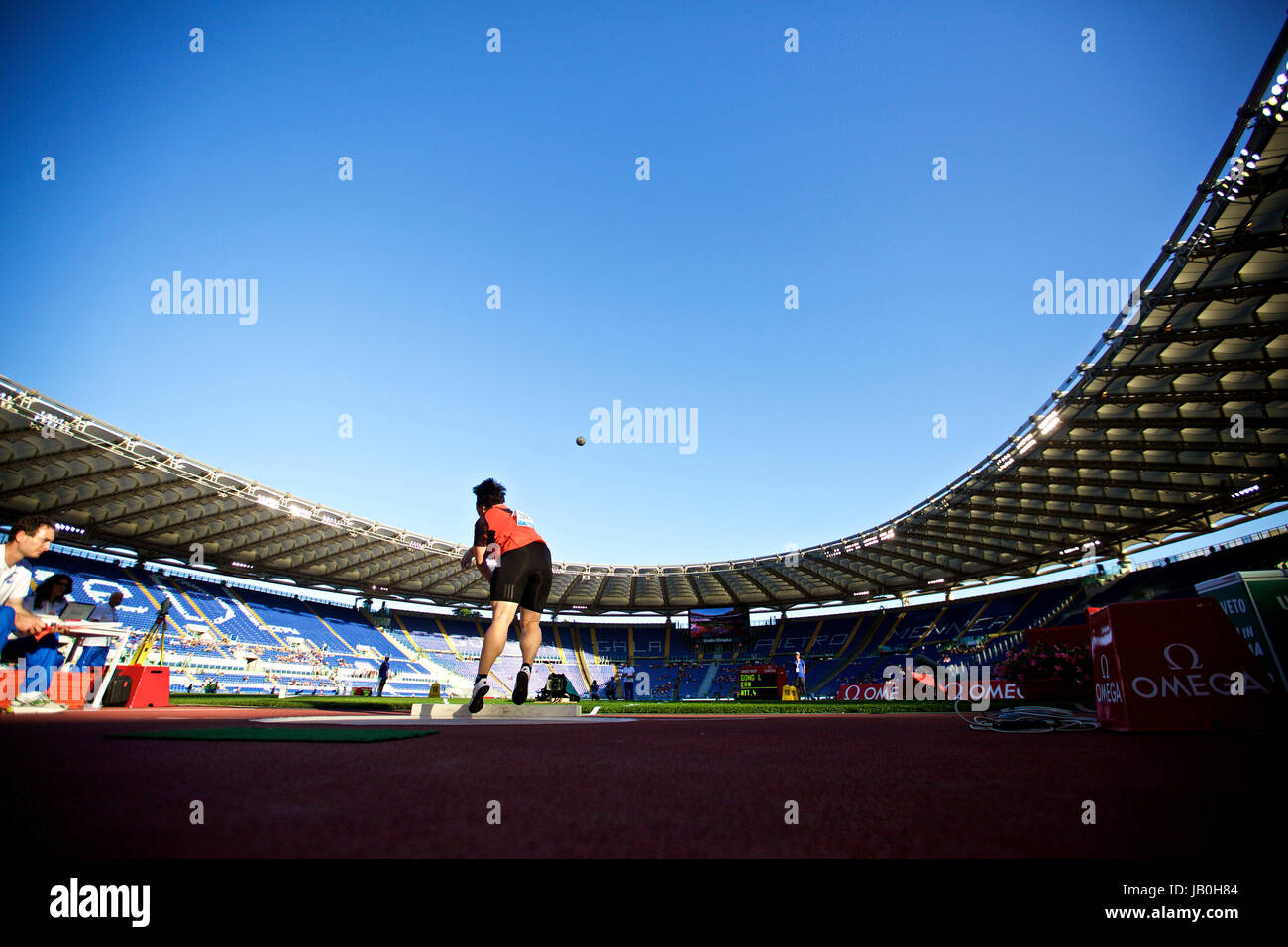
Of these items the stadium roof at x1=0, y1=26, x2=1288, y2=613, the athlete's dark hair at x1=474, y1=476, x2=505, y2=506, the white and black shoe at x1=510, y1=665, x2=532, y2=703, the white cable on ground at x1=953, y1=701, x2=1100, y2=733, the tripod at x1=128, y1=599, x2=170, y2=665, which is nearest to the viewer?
the white cable on ground at x1=953, y1=701, x2=1100, y2=733

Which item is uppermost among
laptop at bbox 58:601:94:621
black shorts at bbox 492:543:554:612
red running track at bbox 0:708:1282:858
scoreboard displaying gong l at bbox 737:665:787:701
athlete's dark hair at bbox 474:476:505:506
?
athlete's dark hair at bbox 474:476:505:506

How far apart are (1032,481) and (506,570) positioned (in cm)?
2277

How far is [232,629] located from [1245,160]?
132 feet

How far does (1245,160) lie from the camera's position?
10234 mm

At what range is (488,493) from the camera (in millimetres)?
5582

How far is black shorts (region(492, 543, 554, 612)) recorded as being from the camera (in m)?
5.12

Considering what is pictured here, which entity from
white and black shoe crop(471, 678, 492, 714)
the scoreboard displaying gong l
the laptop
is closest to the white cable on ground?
white and black shoe crop(471, 678, 492, 714)

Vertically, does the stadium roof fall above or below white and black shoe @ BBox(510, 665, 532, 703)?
above

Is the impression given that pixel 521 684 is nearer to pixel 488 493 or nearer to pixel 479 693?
pixel 479 693

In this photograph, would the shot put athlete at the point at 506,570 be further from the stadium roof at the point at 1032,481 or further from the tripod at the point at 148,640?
the stadium roof at the point at 1032,481

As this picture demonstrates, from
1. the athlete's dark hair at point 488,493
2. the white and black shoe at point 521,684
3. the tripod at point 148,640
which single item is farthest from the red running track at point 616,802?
the tripod at point 148,640

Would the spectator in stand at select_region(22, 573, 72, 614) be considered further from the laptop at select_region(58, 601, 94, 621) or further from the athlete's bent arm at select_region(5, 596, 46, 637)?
the athlete's bent arm at select_region(5, 596, 46, 637)

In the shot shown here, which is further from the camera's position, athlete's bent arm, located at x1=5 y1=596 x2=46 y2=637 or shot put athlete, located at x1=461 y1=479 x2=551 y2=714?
shot put athlete, located at x1=461 y1=479 x2=551 y2=714
